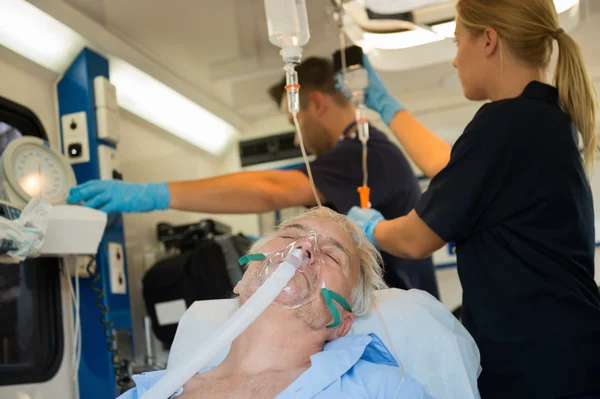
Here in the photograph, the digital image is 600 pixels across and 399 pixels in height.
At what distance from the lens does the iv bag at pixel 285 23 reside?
1.99m

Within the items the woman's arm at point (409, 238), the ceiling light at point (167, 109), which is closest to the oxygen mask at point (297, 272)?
the woman's arm at point (409, 238)

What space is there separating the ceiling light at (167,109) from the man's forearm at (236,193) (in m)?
0.86

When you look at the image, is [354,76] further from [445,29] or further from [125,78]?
[125,78]

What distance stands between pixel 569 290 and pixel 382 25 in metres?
1.52

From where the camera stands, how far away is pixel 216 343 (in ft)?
4.51

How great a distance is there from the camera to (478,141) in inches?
74.6

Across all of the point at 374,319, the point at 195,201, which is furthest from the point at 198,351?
the point at 195,201

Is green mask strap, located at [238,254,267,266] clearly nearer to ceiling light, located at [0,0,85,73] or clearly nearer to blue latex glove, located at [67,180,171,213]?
blue latex glove, located at [67,180,171,213]

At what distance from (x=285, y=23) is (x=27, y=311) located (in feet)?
5.06

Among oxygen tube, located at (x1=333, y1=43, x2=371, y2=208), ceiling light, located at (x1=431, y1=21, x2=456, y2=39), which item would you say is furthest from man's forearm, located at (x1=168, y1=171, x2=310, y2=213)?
ceiling light, located at (x1=431, y1=21, x2=456, y2=39)

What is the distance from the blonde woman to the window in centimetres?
149

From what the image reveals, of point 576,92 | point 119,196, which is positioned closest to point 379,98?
point 576,92

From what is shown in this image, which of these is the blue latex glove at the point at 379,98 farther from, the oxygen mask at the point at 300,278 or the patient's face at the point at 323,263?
the oxygen mask at the point at 300,278

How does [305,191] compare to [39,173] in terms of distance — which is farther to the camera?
[305,191]
